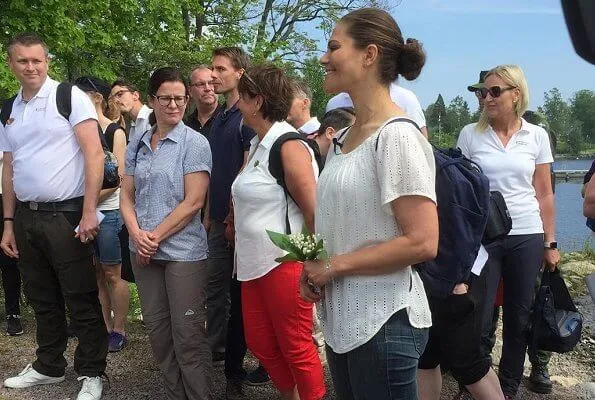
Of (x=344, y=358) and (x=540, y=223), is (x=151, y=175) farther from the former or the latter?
(x=540, y=223)

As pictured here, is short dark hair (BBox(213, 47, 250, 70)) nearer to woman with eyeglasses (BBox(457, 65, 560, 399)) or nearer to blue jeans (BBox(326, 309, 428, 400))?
woman with eyeglasses (BBox(457, 65, 560, 399))

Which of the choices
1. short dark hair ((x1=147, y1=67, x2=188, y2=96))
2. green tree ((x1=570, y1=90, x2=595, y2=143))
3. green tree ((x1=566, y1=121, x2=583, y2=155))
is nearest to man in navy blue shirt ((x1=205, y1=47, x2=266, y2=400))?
short dark hair ((x1=147, y1=67, x2=188, y2=96))

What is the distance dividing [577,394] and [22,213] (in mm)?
3872

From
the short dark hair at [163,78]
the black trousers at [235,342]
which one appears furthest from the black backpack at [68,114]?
the black trousers at [235,342]

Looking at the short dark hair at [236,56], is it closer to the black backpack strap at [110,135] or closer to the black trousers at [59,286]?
the black backpack strap at [110,135]

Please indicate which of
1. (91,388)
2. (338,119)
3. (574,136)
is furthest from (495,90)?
(574,136)

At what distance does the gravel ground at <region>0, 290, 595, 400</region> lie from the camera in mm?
4422

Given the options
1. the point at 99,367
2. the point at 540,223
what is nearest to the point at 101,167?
the point at 99,367

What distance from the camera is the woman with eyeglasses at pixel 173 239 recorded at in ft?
12.4

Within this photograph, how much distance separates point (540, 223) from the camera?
166 inches

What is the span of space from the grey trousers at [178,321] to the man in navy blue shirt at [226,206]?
0.47 metres

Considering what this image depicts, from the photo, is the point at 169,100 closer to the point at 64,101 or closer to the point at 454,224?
the point at 64,101

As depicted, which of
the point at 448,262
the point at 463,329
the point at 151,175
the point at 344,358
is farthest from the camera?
the point at 151,175

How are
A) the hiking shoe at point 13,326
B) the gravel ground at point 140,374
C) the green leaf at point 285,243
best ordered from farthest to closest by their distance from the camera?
the hiking shoe at point 13,326 → the gravel ground at point 140,374 → the green leaf at point 285,243
